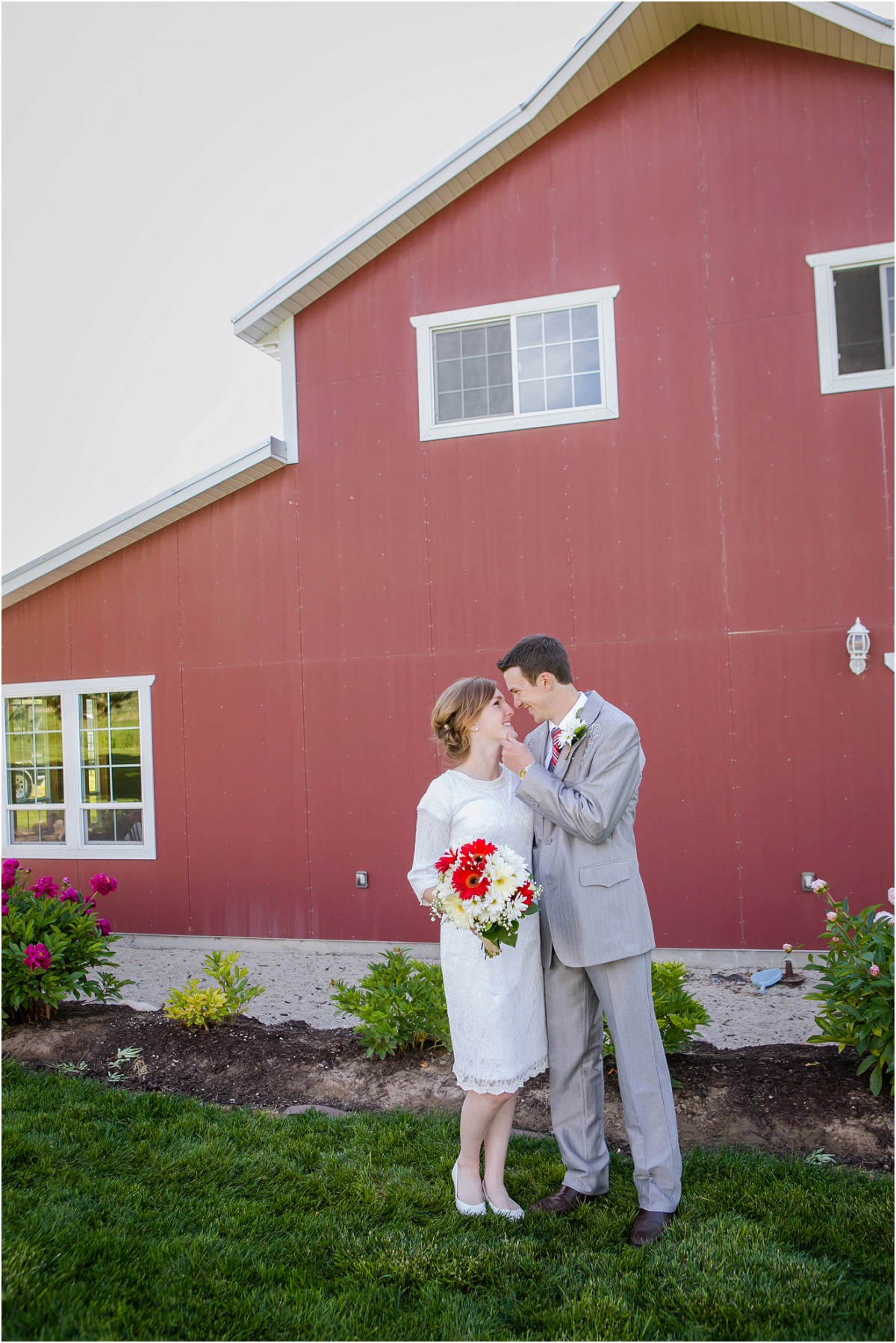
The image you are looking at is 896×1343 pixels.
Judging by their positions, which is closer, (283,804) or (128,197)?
(283,804)

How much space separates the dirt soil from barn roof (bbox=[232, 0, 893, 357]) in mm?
6332

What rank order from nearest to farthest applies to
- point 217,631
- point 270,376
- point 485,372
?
1. point 485,372
2. point 217,631
3. point 270,376

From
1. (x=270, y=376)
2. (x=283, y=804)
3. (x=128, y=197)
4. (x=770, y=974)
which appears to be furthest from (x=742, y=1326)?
(x=270, y=376)

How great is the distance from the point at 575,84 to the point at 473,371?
2466 mm

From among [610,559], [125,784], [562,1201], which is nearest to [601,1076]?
[562,1201]

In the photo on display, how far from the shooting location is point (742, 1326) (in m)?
2.53

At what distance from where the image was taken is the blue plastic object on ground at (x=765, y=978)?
6.88 meters

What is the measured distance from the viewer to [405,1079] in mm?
4527

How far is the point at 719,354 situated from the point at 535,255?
1.87 m

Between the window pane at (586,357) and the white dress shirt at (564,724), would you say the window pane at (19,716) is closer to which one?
the window pane at (586,357)

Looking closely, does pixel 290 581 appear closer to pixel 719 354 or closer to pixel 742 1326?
pixel 719 354

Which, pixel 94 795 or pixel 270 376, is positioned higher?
pixel 270 376

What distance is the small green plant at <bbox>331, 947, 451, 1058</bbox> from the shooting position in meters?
4.60

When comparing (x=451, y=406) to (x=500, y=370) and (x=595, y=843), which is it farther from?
(x=595, y=843)
